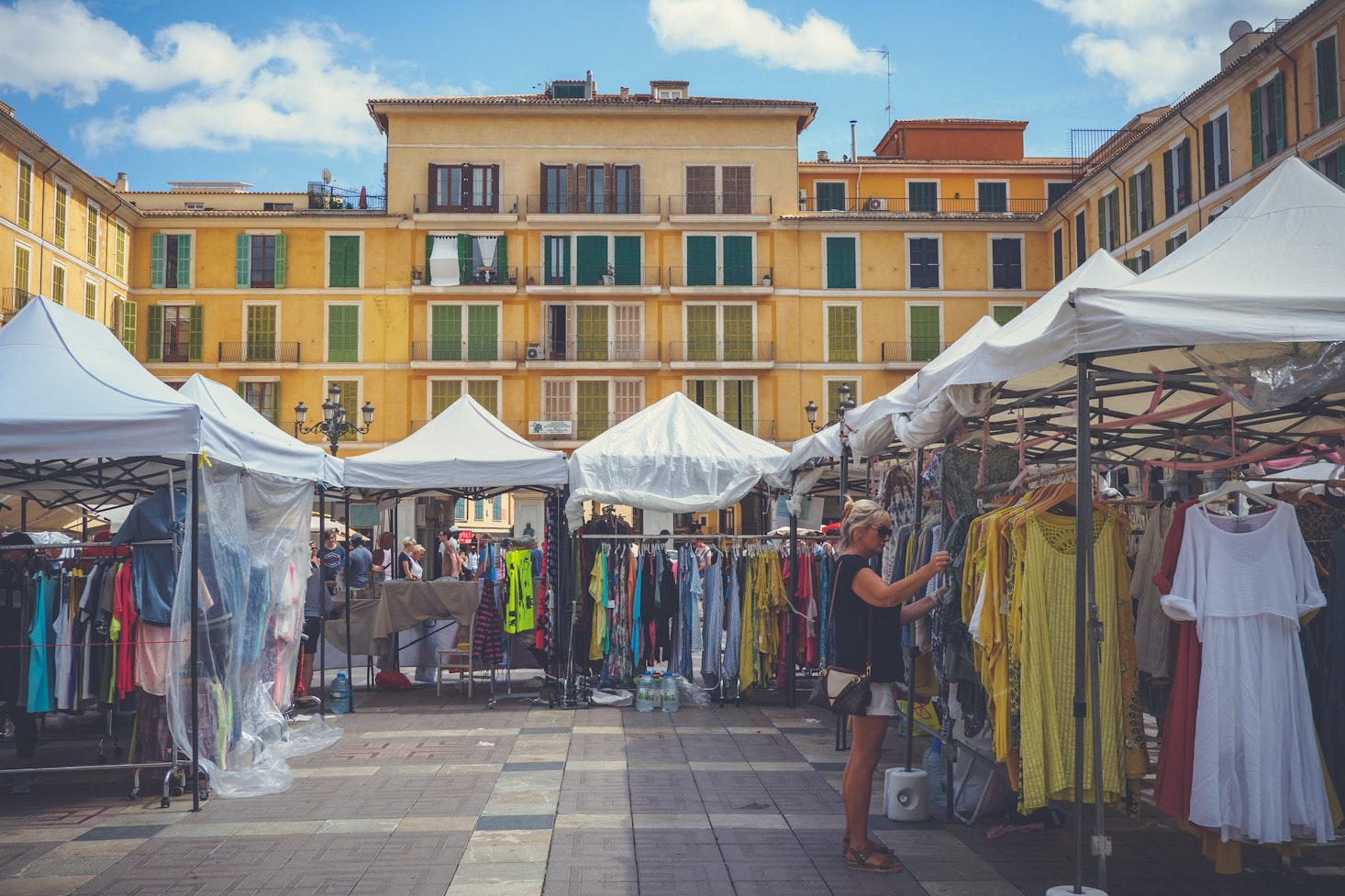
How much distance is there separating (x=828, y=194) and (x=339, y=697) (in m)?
35.3

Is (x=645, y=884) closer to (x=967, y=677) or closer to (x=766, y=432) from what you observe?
(x=967, y=677)

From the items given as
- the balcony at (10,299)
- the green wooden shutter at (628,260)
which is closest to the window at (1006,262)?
the green wooden shutter at (628,260)

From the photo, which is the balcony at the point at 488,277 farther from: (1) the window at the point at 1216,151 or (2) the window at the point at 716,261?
(1) the window at the point at 1216,151

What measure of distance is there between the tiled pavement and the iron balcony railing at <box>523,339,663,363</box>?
3038 cm

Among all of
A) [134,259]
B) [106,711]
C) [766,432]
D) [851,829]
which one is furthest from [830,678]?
[134,259]

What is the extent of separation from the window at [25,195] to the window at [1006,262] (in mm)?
29897

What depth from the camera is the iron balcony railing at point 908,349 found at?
130 feet

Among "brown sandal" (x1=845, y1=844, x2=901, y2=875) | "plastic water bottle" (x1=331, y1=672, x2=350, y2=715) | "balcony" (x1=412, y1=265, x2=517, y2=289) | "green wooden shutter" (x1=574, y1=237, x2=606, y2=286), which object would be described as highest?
"green wooden shutter" (x1=574, y1=237, x2=606, y2=286)

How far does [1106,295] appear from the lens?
469cm

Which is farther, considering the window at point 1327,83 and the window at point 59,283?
the window at point 59,283

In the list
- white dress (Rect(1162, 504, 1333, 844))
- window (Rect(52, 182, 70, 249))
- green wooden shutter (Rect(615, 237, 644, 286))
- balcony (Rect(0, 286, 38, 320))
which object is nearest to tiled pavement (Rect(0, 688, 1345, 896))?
white dress (Rect(1162, 504, 1333, 844))

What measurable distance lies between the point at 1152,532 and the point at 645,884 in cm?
295

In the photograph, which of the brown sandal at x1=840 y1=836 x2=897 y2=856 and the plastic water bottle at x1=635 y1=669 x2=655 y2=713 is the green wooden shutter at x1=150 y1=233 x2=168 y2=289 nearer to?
the plastic water bottle at x1=635 y1=669 x2=655 y2=713

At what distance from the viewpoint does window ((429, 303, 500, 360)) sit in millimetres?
38875
